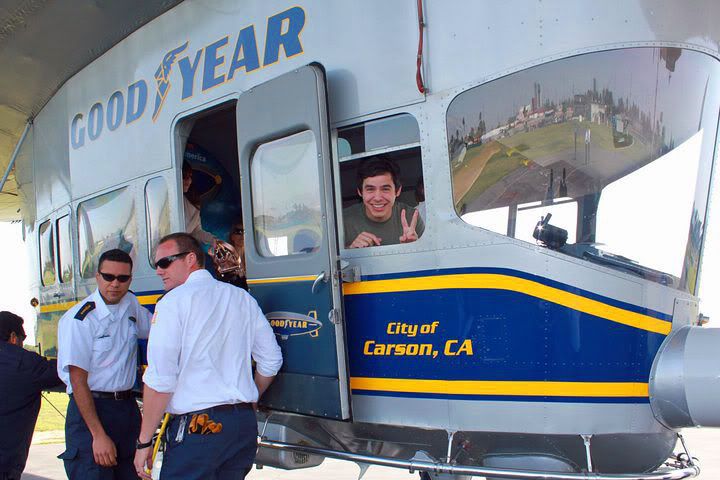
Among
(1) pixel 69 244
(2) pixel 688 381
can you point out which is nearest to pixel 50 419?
(1) pixel 69 244

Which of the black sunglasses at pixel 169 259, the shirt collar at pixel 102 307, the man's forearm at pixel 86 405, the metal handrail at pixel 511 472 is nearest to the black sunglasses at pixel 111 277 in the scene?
the shirt collar at pixel 102 307

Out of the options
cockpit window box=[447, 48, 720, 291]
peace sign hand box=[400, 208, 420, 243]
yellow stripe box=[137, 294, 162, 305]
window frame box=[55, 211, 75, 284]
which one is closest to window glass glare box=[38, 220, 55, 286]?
window frame box=[55, 211, 75, 284]

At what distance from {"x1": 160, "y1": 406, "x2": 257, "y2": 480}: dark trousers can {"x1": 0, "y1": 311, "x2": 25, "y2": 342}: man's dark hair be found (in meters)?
2.02

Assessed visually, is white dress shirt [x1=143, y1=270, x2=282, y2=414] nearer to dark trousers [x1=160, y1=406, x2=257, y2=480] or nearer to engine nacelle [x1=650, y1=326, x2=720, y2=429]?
dark trousers [x1=160, y1=406, x2=257, y2=480]

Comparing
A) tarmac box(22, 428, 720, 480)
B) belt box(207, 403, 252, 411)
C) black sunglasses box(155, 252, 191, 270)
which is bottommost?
tarmac box(22, 428, 720, 480)

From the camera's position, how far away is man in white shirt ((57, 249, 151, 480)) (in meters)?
3.44

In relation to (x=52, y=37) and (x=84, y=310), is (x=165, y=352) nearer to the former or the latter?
(x=84, y=310)

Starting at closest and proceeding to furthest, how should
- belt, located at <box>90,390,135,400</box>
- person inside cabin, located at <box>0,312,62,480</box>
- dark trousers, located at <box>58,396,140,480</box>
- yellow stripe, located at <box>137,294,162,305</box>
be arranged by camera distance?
dark trousers, located at <box>58,396,140,480</box> < belt, located at <box>90,390,135,400</box> < person inside cabin, located at <box>0,312,62,480</box> < yellow stripe, located at <box>137,294,162,305</box>

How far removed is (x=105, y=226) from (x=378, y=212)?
8.29 ft

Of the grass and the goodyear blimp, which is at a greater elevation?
the goodyear blimp

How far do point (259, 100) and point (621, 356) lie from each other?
6.97 feet

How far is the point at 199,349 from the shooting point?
9.44ft

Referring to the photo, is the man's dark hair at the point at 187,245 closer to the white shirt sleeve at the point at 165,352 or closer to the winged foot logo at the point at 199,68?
the white shirt sleeve at the point at 165,352

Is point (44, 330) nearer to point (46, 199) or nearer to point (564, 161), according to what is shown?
point (46, 199)
